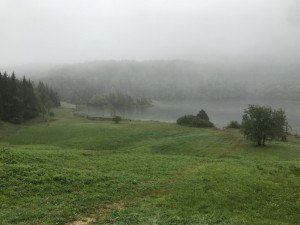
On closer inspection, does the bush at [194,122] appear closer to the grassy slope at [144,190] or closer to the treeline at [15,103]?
the treeline at [15,103]

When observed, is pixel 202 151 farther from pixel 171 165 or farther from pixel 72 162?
pixel 72 162

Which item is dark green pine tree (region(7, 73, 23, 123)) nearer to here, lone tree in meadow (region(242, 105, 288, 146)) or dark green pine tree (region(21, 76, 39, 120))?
dark green pine tree (region(21, 76, 39, 120))

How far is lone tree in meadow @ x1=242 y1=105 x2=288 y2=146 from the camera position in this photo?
82625 mm

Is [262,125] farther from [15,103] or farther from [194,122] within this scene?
[15,103]

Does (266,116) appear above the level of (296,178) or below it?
above

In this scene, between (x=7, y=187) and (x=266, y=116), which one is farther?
(x=266, y=116)

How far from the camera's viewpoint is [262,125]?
82.3 m

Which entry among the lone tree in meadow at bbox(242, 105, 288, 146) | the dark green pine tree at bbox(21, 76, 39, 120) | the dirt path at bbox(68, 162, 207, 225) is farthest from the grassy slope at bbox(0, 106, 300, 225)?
the dark green pine tree at bbox(21, 76, 39, 120)

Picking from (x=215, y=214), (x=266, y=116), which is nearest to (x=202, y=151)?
(x=266, y=116)

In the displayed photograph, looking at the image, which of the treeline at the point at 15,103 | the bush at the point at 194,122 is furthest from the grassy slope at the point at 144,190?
the treeline at the point at 15,103

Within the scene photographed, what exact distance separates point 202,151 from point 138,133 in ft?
76.9

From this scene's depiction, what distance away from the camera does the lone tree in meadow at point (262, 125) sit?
82625 mm

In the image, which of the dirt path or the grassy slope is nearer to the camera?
the dirt path

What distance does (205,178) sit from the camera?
40500 millimetres
